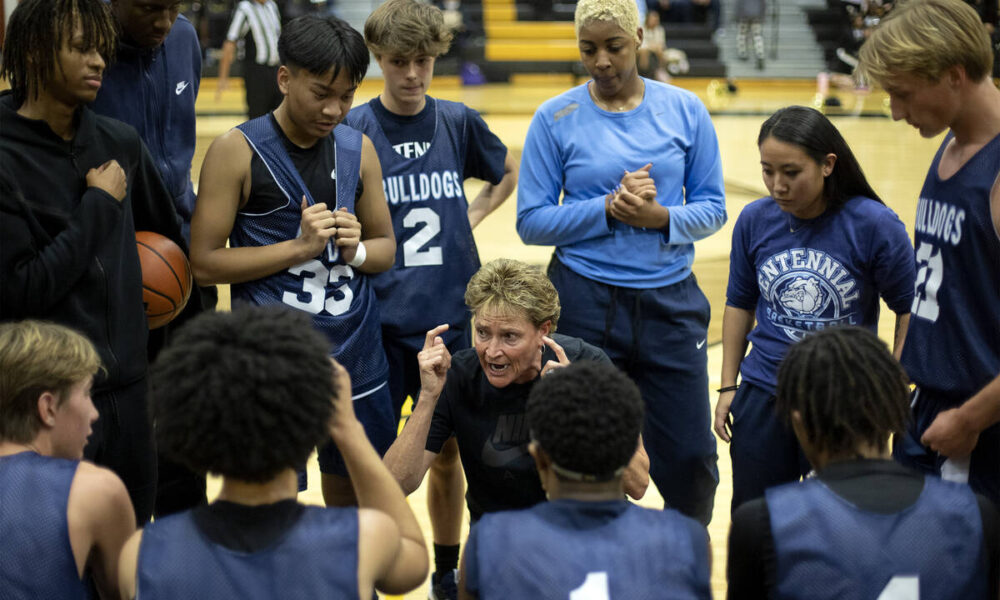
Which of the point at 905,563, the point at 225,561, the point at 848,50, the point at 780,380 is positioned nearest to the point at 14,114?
the point at 225,561

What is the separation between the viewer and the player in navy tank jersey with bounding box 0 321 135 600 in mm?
2004

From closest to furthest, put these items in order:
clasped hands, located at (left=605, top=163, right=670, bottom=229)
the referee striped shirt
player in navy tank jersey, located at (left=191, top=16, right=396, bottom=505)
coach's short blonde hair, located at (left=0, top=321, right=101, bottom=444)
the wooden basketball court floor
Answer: coach's short blonde hair, located at (left=0, top=321, right=101, bottom=444) → player in navy tank jersey, located at (left=191, top=16, right=396, bottom=505) → clasped hands, located at (left=605, top=163, right=670, bottom=229) → the wooden basketball court floor → the referee striped shirt

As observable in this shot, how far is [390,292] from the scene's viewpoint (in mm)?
3490

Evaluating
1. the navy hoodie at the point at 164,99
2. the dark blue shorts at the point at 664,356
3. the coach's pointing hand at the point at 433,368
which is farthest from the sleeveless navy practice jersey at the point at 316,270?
the dark blue shorts at the point at 664,356

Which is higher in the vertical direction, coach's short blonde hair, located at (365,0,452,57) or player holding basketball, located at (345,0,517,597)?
coach's short blonde hair, located at (365,0,452,57)

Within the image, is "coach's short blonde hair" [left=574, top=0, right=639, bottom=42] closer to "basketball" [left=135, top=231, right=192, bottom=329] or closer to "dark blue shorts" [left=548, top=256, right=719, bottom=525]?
"dark blue shorts" [left=548, top=256, right=719, bottom=525]

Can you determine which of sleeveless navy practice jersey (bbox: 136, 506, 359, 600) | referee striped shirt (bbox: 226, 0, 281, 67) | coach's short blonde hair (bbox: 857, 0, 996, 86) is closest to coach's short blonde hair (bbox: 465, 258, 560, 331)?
coach's short blonde hair (bbox: 857, 0, 996, 86)

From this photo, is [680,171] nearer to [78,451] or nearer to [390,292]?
[390,292]

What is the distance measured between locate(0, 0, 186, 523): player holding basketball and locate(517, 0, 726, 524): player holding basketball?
1.36 metres

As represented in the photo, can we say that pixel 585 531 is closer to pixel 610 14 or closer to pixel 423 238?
pixel 423 238

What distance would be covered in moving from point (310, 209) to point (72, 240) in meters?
0.64

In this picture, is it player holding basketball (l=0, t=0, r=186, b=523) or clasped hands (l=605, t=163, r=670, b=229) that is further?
clasped hands (l=605, t=163, r=670, b=229)

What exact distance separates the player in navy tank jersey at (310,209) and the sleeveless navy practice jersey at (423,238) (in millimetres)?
284

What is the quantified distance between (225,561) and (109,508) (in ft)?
1.43
